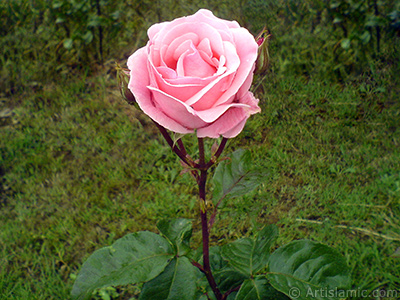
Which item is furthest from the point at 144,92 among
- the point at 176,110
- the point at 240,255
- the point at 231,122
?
the point at 240,255

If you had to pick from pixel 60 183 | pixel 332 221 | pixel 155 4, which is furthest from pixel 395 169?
pixel 155 4

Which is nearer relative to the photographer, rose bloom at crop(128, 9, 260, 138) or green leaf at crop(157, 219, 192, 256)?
rose bloom at crop(128, 9, 260, 138)

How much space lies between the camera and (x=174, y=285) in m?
1.06

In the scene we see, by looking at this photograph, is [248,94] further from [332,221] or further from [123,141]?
[123,141]

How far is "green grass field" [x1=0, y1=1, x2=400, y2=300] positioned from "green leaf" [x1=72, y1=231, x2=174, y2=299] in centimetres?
89

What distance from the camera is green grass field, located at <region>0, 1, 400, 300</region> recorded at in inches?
79.0

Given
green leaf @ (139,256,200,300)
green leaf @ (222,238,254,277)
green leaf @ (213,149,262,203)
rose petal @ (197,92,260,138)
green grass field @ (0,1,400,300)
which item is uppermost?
rose petal @ (197,92,260,138)

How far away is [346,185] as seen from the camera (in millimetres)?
2146

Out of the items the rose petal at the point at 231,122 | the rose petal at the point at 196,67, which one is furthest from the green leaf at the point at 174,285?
the rose petal at the point at 196,67

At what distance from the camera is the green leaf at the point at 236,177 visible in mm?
1229

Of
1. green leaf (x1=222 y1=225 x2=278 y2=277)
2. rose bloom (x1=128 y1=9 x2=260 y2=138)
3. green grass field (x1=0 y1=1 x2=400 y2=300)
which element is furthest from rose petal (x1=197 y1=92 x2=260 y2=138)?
green grass field (x1=0 y1=1 x2=400 y2=300)

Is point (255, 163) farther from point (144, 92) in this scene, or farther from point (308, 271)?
point (144, 92)

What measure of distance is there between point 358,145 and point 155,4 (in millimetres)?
2059

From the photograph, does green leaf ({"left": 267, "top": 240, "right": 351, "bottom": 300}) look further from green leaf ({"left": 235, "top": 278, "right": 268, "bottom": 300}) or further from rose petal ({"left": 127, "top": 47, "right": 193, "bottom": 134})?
rose petal ({"left": 127, "top": 47, "right": 193, "bottom": 134})
